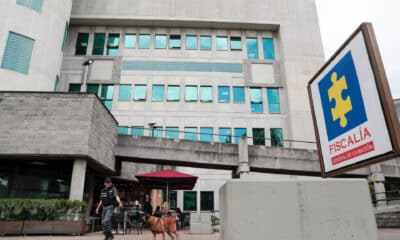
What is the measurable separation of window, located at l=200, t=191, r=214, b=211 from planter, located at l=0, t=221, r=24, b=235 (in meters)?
16.5

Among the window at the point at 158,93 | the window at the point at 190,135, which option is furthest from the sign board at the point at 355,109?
the window at the point at 158,93

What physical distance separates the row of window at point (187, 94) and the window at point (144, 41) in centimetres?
444

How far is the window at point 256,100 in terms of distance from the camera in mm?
26922

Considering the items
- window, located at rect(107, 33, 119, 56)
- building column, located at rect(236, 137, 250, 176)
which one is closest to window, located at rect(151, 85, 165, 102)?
window, located at rect(107, 33, 119, 56)

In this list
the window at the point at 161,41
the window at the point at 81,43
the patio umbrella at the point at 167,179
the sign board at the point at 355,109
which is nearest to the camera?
the sign board at the point at 355,109

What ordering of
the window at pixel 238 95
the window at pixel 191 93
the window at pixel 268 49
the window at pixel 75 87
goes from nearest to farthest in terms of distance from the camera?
1. the window at pixel 191 93
2. the window at pixel 75 87
3. the window at pixel 238 95
4. the window at pixel 268 49

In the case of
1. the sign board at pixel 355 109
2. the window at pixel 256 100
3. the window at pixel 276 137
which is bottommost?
the sign board at pixel 355 109

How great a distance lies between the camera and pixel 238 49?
28828mm

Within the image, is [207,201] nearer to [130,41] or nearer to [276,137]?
[276,137]

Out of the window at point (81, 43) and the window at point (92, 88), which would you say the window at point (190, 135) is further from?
the window at point (81, 43)

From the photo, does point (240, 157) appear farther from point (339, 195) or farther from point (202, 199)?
point (339, 195)

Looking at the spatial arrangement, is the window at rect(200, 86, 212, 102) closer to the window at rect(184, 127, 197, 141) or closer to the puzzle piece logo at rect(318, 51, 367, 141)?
the window at rect(184, 127, 197, 141)

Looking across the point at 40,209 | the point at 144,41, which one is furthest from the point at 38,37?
the point at 40,209

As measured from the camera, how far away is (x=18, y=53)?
776 inches
